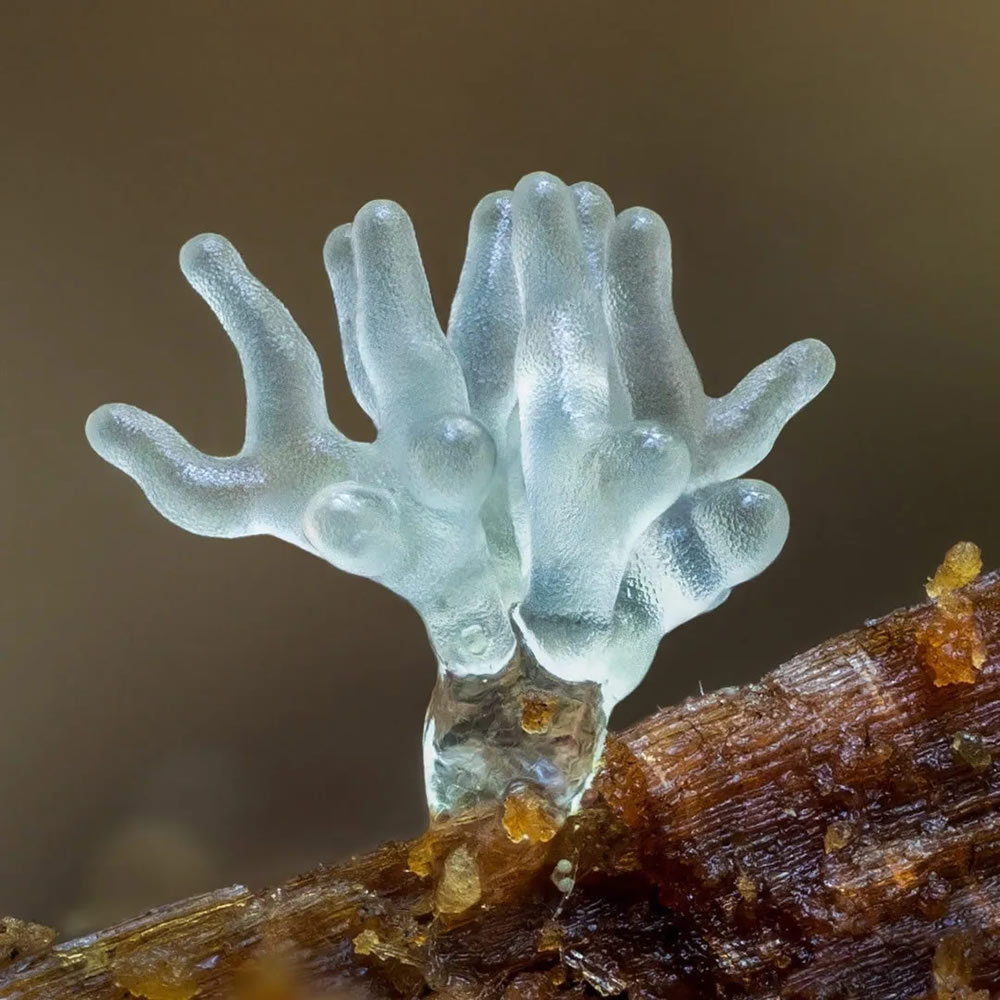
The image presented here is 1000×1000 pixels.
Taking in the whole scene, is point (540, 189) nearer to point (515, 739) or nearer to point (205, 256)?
point (205, 256)

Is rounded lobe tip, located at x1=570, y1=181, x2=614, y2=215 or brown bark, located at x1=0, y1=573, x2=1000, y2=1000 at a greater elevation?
rounded lobe tip, located at x1=570, y1=181, x2=614, y2=215

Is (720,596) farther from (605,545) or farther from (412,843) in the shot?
(412,843)

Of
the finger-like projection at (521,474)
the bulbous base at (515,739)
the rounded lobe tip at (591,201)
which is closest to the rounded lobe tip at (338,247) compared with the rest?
the finger-like projection at (521,474)

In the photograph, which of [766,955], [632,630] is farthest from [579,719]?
[766,955]

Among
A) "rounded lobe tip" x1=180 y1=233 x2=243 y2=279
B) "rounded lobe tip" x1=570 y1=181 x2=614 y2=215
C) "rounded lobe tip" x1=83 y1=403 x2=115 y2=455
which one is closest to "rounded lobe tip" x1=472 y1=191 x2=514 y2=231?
"rounded lobe tip" x1=570 y1=181 x2=614 y2=215

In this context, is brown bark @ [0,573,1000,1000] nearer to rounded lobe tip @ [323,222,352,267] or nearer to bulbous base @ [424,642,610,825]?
bulbous base @ [424,642,610,825]

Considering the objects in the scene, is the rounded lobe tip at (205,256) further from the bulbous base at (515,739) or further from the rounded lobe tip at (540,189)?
the bulbous base at (515,739)
